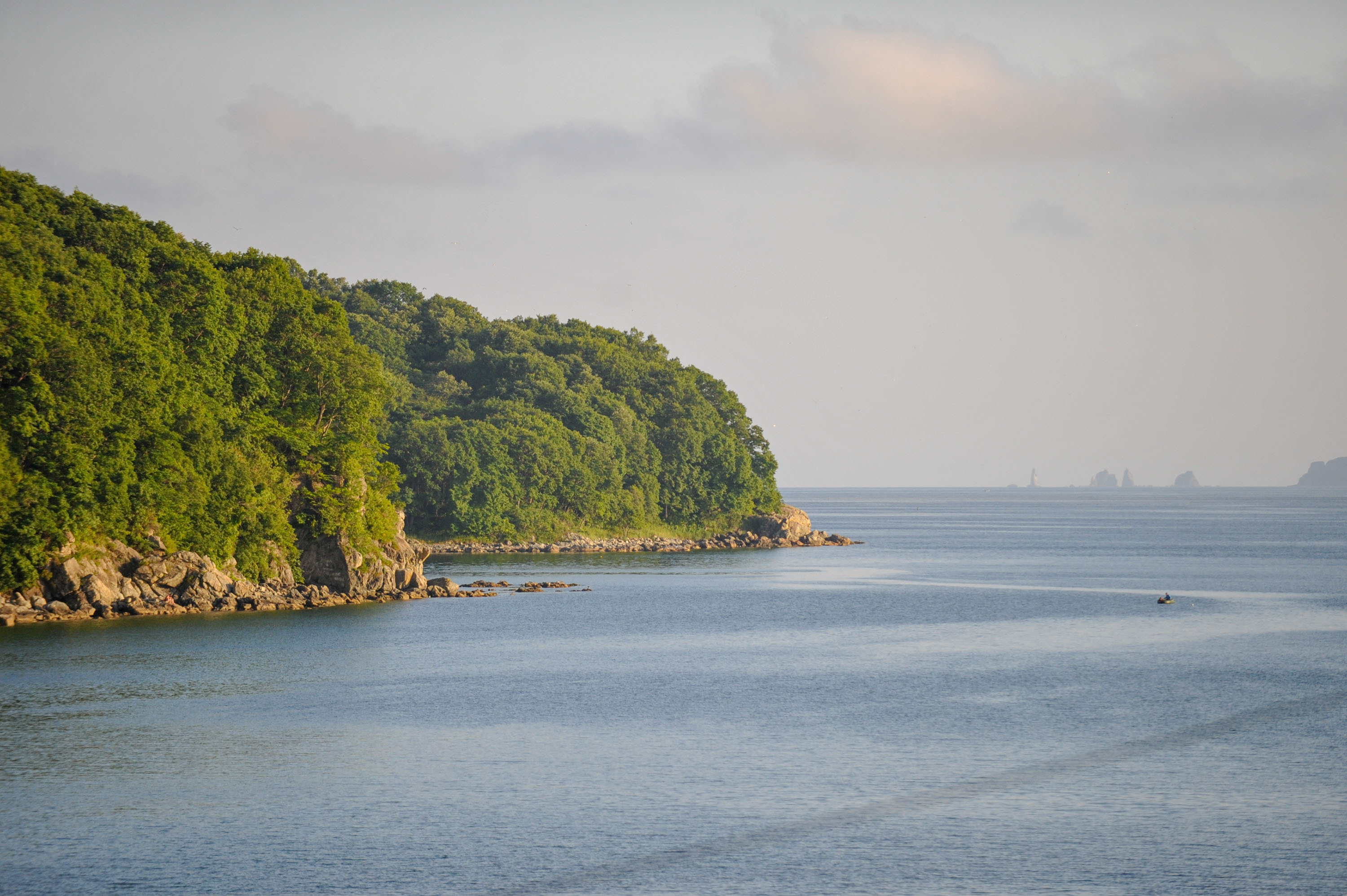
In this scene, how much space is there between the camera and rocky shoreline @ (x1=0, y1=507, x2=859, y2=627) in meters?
61.4

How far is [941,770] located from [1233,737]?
36.7 feet

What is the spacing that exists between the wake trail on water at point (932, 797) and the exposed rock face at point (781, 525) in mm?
114731

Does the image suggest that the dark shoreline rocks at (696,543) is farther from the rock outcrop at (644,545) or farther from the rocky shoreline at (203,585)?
the rocky shoreline at (203,585)

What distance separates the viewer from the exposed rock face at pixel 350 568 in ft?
256

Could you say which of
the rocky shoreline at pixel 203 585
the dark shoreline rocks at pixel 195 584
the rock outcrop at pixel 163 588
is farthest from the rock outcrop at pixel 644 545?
the rock outcrop at pixel 163 588

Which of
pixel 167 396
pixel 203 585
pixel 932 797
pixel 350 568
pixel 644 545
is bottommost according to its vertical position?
pixel 932 797

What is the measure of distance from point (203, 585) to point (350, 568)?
38.2ft

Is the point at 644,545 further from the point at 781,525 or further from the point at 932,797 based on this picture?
the point at 932,797

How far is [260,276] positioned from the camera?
79125mm

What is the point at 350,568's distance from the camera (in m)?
78.4

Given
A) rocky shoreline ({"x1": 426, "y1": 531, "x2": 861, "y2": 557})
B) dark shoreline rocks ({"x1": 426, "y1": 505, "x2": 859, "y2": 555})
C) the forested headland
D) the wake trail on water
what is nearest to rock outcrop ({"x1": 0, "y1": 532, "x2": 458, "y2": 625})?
the forested headland

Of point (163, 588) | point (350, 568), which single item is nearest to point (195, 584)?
point (163, 588)

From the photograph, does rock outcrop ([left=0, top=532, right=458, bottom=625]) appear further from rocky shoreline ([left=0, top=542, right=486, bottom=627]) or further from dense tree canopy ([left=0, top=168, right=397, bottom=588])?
dense tree canopy ([left=0, top=168, right=397, bottom=588])

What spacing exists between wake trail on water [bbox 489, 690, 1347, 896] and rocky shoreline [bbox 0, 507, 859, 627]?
45376 millimetres
